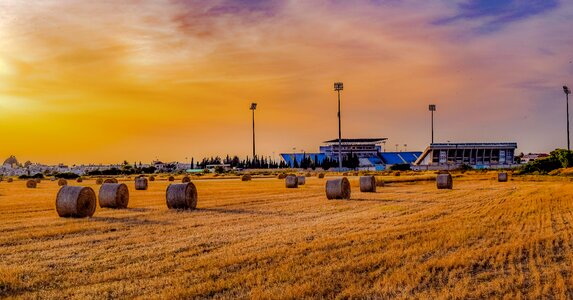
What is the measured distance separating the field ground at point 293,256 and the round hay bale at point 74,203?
0.92 metres

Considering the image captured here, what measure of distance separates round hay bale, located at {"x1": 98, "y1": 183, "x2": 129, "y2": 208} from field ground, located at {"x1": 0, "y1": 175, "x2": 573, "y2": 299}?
17.0ft

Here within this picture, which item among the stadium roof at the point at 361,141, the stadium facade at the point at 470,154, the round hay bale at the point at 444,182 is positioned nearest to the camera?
the round hay bale at the point at 444,182

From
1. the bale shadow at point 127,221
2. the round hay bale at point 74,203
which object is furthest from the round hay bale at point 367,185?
the bale shadow at point 127,221

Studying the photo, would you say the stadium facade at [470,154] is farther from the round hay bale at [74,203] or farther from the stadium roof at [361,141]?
the round hay bale at [74,203]

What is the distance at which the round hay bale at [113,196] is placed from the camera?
1054 inches

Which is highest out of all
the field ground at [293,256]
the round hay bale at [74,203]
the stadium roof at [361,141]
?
the stadium roof at [361,141]

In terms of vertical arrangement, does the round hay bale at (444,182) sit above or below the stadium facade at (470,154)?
below

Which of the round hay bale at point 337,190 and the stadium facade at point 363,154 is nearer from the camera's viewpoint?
the round hay bale at point 337,190

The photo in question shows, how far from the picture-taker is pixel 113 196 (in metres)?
26.8

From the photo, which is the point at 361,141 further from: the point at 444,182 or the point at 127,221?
the point at 127,221

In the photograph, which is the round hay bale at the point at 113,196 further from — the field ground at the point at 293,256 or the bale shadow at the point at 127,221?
the field ground at the point at 293,256

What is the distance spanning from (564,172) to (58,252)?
57.2 metres

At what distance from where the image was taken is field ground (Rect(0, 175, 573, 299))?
9.98 metres

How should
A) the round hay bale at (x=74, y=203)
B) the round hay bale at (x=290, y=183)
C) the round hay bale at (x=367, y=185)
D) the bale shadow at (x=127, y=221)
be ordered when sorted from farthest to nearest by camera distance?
1. the round hay bale at (x=290, y=183)
2. the round hay bale at (x=367, y=185)
3. the round hay bale at (x=74, y=203)
4. the bale shadow at (x=127, y=221)
